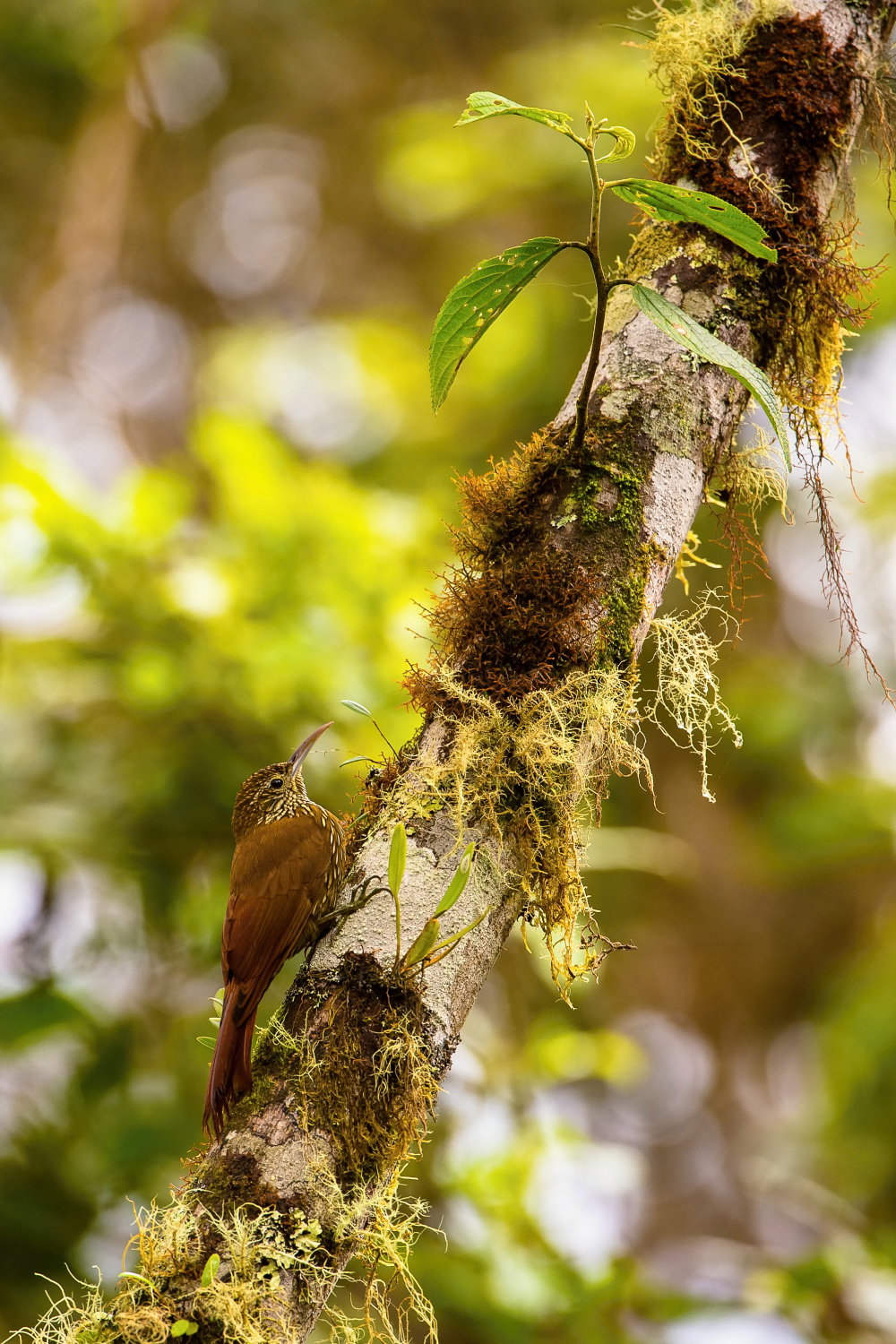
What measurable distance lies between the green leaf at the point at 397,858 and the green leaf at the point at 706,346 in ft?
2.08

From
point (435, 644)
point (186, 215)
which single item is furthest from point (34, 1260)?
point (186, 215)

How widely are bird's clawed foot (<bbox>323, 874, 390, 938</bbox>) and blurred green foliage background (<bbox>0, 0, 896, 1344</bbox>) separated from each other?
206 mm

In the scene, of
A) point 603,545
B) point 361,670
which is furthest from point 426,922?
point 361,670

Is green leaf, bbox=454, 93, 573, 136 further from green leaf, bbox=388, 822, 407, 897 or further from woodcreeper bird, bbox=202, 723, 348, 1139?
woodcreeper bird, bbox=202, 723, 348, 1139

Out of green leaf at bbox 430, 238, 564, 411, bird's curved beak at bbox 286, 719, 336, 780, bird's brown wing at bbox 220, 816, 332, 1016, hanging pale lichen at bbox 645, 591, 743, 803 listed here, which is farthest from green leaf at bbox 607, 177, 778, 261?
bird's curved beak at bbox 286, 719, 336, 780

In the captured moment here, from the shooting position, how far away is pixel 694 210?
1.29m

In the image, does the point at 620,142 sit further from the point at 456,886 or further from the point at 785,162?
the point at 456,886

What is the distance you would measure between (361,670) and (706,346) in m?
1.99

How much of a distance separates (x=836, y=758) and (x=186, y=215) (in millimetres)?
5706

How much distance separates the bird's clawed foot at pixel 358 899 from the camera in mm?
1381

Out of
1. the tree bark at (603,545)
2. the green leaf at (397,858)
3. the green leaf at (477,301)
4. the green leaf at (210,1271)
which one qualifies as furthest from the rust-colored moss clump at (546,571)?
the green leaf at (210,1271)

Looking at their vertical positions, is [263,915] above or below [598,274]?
below

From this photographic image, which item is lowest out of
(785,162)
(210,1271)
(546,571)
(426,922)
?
(210,1271)

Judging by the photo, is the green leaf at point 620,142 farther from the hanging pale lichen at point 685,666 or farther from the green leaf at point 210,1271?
the green leaf at point 210,1271
